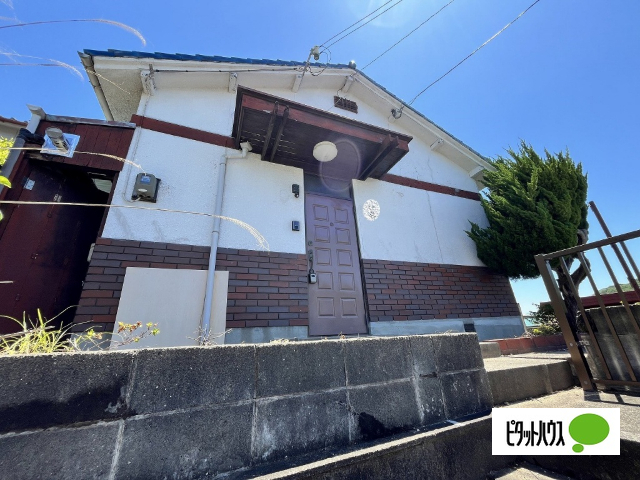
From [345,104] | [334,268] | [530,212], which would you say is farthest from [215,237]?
[530,212]

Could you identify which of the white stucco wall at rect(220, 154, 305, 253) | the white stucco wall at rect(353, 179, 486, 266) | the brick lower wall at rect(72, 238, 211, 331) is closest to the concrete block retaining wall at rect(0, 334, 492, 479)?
the brick lower wall at rect(72, 238, 211, 331)

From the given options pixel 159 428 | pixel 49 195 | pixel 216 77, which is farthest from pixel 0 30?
pixel 216 77

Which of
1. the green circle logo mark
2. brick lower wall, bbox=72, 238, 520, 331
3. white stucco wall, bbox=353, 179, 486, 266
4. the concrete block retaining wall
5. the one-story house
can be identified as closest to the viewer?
the concrete block retaining wall

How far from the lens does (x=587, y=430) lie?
1565mm

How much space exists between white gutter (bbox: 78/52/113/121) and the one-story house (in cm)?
2

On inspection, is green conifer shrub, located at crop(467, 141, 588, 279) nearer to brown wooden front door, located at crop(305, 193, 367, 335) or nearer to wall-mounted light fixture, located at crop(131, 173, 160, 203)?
brown wooden front door, located at crop(305, 193, 367, 335)

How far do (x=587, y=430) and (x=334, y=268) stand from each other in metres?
3.47

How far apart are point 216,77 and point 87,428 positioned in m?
5.75

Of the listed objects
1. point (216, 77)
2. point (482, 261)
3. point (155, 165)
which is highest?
point (216, 77)

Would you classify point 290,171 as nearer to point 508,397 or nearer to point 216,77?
point 216,77

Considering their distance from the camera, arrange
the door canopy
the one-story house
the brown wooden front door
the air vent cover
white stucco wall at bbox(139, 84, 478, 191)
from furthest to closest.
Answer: the air vent cover < white stucco wall at bbox(139, 84, 478, 191) < the brown wooden front door < the door canopy < the one-story house

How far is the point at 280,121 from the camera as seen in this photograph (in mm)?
A: 4344

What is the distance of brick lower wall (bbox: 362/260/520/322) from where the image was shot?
15.7ft

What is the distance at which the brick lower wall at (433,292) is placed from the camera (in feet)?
15.7
